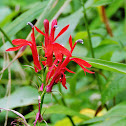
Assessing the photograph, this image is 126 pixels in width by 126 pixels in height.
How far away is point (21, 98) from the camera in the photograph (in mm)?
828

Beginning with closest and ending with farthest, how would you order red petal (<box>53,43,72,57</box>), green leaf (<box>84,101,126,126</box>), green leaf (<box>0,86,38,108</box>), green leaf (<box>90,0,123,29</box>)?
red petal (<box>53,43,72,57</box>) → green leaf (<box>84,101,126,126</box>) → green leaf (<box>0,86,38,108</box>) → green leaf (<box>90,0,123,29</box>)

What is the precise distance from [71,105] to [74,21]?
655mm

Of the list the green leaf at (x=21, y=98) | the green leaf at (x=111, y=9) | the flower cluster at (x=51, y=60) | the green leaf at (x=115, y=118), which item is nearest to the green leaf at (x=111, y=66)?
the flower cluster at (x=51, y=60)

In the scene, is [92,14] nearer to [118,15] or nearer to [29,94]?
[118,15]

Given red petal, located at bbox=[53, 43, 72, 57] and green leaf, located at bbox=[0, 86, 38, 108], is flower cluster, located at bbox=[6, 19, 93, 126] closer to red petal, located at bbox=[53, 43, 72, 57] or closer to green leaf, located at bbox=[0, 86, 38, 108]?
red petal, located at bbox=[53, 43, 72, 57]

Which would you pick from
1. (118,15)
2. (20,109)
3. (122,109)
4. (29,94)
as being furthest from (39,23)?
(118,15)

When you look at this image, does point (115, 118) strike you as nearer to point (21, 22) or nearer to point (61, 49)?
point (61, 49)

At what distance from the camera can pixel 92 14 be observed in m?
2.11

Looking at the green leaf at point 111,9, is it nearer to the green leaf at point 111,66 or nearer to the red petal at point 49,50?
the green leaf at point 111,66

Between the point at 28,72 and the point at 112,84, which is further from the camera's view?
the point at 28,72

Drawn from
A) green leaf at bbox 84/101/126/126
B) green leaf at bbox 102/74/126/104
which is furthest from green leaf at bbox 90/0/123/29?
green leaf at bbox 84/101/126/126

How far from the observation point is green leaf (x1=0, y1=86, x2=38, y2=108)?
0.76 m

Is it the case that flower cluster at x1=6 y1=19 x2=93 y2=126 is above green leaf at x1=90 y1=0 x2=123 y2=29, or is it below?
below

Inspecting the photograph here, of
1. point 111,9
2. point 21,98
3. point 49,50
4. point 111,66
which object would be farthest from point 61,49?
point 111,9
